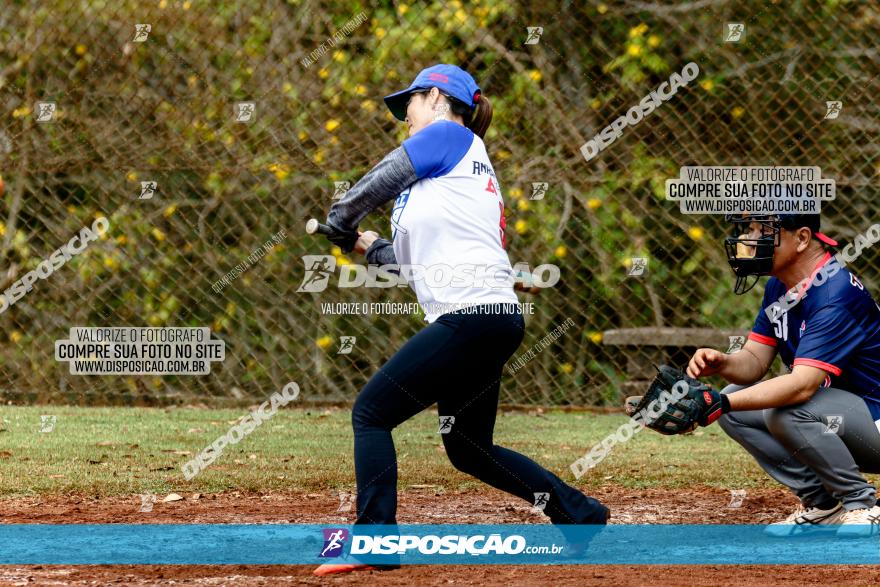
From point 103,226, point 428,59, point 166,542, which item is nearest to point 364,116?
point 428,59

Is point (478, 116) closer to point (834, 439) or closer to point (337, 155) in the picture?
point (834, 439)

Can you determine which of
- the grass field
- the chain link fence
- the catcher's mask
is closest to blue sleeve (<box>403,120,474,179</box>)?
the catcher's mask

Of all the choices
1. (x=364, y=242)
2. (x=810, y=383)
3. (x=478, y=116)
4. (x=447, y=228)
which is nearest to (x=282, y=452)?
(x=364, y=242)

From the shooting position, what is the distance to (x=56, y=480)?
19.9ft

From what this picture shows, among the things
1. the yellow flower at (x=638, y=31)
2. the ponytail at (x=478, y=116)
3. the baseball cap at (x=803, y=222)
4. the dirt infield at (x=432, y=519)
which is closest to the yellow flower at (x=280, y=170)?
the yellow flower at (x=638, y=31)

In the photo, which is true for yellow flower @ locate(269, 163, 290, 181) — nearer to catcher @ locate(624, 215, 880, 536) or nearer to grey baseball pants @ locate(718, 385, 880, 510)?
catcher @ locate(624, 215, 880, 536)

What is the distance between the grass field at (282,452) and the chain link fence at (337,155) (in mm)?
542

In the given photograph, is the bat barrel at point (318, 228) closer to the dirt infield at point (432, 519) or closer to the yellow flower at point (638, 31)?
the dirt infield at point (432, 519)

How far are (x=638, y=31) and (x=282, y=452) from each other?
13.2 ft

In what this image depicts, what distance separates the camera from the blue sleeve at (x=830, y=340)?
4.65m

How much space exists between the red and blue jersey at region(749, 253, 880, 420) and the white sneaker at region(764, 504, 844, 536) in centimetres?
44

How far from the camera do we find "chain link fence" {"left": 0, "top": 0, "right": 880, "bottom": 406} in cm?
852

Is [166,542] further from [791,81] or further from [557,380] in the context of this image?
[791,81]

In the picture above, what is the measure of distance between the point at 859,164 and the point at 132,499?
543cm
